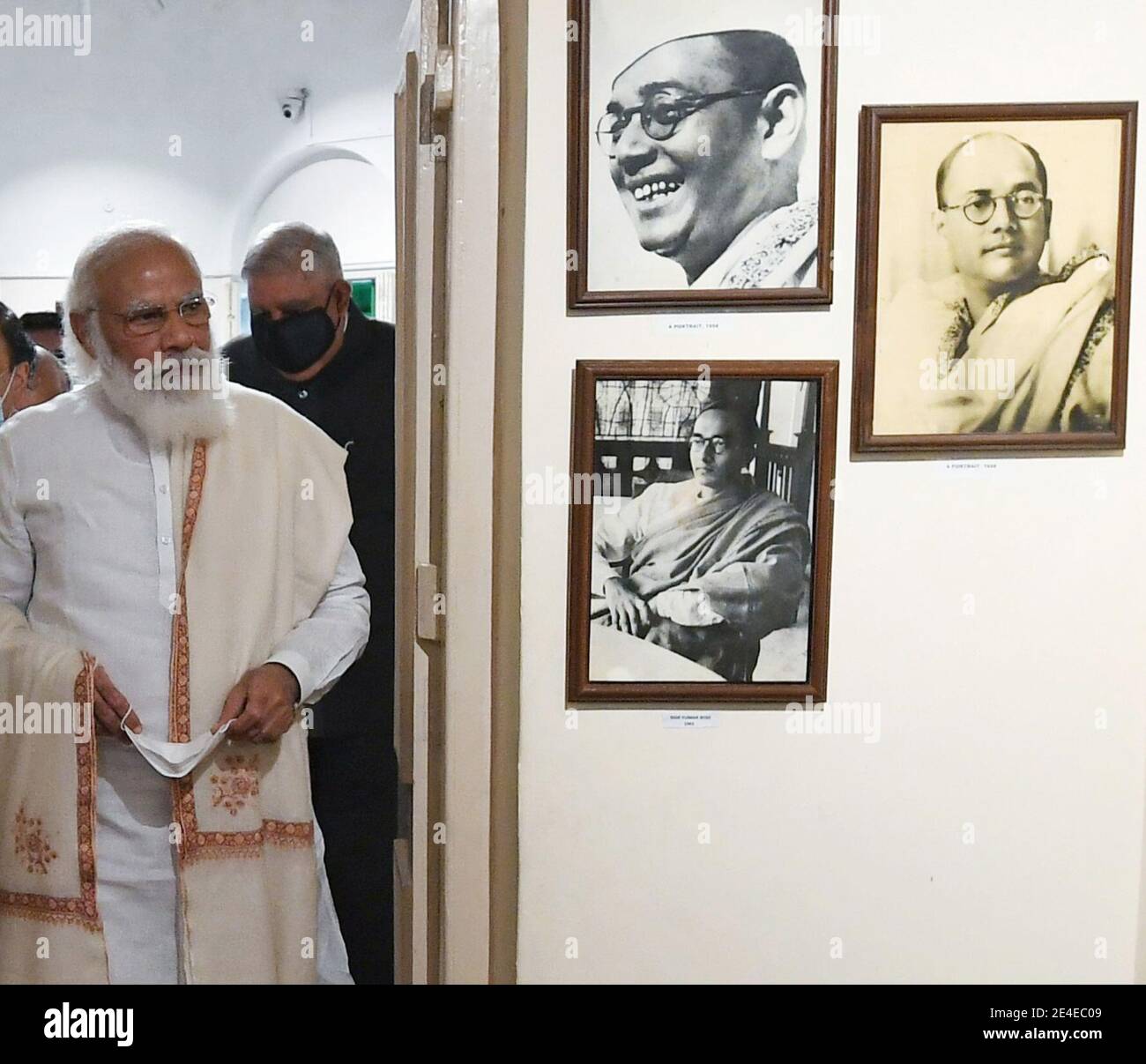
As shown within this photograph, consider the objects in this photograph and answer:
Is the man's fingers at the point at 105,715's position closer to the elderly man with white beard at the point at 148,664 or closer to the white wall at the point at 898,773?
the elderly man with white beard at the point at 148,664

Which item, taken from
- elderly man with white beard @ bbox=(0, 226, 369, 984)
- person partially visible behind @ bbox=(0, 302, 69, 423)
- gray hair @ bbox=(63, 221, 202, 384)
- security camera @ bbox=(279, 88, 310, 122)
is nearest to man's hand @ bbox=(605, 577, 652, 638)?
elderly man with white beard @ bbox=(0, 226, 369, 984)

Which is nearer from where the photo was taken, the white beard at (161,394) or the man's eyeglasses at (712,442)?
the man's eyeglasses at (712,442)

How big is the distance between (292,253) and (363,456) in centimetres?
42

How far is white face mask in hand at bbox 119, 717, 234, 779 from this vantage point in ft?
5.16

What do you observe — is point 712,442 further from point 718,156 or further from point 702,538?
point 718,156

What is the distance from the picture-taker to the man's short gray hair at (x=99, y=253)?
5.34 ft

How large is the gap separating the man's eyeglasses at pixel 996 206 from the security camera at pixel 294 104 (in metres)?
1.31

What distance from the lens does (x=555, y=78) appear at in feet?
4.51

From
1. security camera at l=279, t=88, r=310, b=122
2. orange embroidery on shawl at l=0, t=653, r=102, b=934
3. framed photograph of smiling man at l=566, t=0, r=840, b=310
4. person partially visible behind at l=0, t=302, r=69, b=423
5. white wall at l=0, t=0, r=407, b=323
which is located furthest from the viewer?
security camera at l=279, t=88, r=310, b=122

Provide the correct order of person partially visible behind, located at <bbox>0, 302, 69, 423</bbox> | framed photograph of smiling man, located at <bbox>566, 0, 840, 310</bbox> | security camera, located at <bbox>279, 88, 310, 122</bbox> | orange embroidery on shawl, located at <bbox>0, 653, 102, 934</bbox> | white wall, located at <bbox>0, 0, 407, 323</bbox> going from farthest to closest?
security camera, located at <bbox>279, 88, 310, 122</bbox>
white wall, located at <bbox>0, 0, 407, 323</bbox>
person partially visible behind, located at <bbox>0, 302, 69, 423</bbox>
orange embroidery on shawl, located at <bbox>0, 653, 102, 934</bbox>
framed photograph of smiling man, located at <bbox>566, 0, 840, 310</bbox>

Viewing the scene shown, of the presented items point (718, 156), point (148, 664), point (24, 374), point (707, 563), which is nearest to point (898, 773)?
point (707, 563)

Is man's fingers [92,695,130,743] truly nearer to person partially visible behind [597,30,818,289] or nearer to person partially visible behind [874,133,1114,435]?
person partially visible behind [597,30,818,289]

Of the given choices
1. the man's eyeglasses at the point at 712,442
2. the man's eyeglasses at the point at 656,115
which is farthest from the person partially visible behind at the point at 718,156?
the man's eyeglasses at the point at 712,442

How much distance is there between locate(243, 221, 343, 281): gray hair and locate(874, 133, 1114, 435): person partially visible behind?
1.10m
